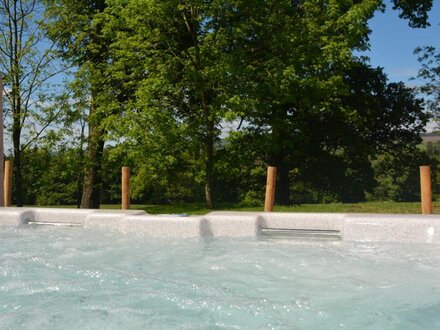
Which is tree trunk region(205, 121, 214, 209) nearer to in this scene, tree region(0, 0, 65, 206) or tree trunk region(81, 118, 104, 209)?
tree trunk region(81, 118, 104, 209)

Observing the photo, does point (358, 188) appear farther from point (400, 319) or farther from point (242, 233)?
point (400, 319)

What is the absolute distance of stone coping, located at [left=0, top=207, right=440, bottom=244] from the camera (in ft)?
15.7

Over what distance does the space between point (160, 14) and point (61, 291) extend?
24.9 feet

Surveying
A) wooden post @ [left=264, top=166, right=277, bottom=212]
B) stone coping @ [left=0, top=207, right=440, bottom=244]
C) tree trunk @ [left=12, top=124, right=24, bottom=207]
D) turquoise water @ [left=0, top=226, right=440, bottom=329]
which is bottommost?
turquoise water @ [left=0, top=226, right=440, bottom=329]

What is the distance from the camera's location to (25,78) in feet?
40.7

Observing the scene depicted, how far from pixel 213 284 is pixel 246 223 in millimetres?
1558

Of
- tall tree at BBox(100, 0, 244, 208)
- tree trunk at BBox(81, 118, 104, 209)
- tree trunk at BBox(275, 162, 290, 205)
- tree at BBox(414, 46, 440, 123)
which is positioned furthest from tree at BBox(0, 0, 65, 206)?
tree at BBox(414, 46, 440, 123)

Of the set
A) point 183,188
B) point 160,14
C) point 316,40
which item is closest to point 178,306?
point 160,14

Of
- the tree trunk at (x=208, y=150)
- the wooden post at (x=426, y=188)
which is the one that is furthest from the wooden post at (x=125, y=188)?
the wooden post at (x=426, y=188)

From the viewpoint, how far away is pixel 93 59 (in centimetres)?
1329

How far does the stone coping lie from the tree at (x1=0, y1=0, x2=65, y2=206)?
681 cm

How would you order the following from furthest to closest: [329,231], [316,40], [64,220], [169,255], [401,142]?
1. [401,142]
2. [316,40]
3. [64,220]
4. [329,231]
5. [169,255]

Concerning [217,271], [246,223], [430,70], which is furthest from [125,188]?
[430,70]

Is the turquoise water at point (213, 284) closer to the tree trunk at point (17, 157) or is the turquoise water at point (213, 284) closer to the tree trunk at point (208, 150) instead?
the tree trunk at point (208, 150)
